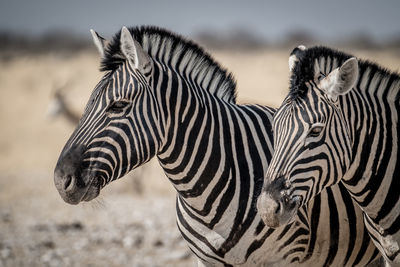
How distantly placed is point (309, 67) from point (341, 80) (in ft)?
0.78

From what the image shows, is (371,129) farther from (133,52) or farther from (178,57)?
(133,52)

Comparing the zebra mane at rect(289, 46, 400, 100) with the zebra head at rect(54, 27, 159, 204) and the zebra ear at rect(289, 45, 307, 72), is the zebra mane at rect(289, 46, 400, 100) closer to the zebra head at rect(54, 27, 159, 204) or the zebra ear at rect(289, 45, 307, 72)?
the zebra ear at rect(289, 45, 307, 72)

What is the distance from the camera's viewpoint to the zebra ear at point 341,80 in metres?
2.82

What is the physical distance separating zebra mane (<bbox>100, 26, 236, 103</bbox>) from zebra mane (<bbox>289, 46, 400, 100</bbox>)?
0.72m

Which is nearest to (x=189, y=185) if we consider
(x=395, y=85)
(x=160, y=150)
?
(x=160, y=150)

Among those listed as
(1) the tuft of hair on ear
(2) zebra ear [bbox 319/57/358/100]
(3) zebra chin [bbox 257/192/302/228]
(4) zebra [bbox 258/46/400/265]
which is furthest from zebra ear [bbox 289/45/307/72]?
(1) the tuft of hair on ear

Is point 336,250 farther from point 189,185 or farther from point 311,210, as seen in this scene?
point 189,185

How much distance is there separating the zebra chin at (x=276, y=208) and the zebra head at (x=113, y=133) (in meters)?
0.91

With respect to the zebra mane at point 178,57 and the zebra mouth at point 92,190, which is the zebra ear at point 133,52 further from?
the zebra mouth at point 92,190

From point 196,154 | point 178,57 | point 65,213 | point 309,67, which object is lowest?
point 65,213

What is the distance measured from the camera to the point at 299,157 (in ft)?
9.38

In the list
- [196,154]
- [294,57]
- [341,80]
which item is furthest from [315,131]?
[196,154]

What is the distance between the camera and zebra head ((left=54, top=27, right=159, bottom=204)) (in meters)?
3.13

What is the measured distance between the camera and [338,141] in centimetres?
294
